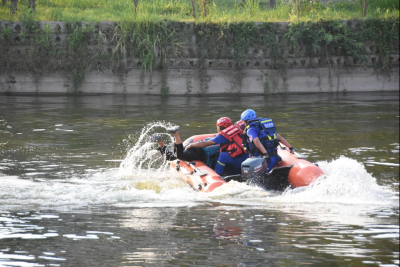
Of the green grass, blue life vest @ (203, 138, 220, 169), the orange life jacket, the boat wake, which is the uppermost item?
the green grass

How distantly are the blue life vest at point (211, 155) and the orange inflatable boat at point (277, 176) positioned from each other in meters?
0.59

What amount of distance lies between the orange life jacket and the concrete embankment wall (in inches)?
471

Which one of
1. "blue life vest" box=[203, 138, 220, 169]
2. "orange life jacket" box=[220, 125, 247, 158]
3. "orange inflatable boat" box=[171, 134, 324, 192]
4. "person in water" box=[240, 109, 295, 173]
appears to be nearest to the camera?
"orange inflatable boat" box=[171, 134, 324, 192]

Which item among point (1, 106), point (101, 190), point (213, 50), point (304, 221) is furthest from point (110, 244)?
point (213, 50)

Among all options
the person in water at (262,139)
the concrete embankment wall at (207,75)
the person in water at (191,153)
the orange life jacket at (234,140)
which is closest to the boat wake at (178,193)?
the person in water at (191,153)

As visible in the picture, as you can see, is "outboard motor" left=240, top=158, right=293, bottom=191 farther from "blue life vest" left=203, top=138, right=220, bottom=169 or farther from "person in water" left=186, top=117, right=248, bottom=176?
"blue life vest" left=203, top=138, right=220, bottom=169

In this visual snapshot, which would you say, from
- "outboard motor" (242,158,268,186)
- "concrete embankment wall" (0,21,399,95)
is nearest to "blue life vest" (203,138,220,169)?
"outboard motor" (242,158,268,186)

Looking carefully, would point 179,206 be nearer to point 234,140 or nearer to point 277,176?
point 277,176

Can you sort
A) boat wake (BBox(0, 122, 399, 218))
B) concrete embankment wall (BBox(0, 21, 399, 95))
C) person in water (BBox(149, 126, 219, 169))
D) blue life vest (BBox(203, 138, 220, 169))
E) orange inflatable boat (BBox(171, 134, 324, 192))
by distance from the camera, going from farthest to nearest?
concrete embankment wall (BBox(0, 21, 399, 95)) < blue life vest (BBox(203, 138, 220, 169)) < person in water (BBox(149, 126, 219, 169)) < orange inflatable boat (BBox(171, 134, 324, 192)) < boat wake (BBox(0, 122, 399, 218))

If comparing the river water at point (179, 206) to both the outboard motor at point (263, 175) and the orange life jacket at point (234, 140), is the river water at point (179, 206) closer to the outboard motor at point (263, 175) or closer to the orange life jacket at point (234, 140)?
the outboard motor at point (263, 175)

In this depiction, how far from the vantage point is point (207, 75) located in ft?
71.9

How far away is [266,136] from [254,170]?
66cm

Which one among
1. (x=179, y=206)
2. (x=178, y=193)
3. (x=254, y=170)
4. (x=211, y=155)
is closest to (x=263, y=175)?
(x=254, y=170)

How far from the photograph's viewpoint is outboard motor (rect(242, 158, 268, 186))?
902cm
